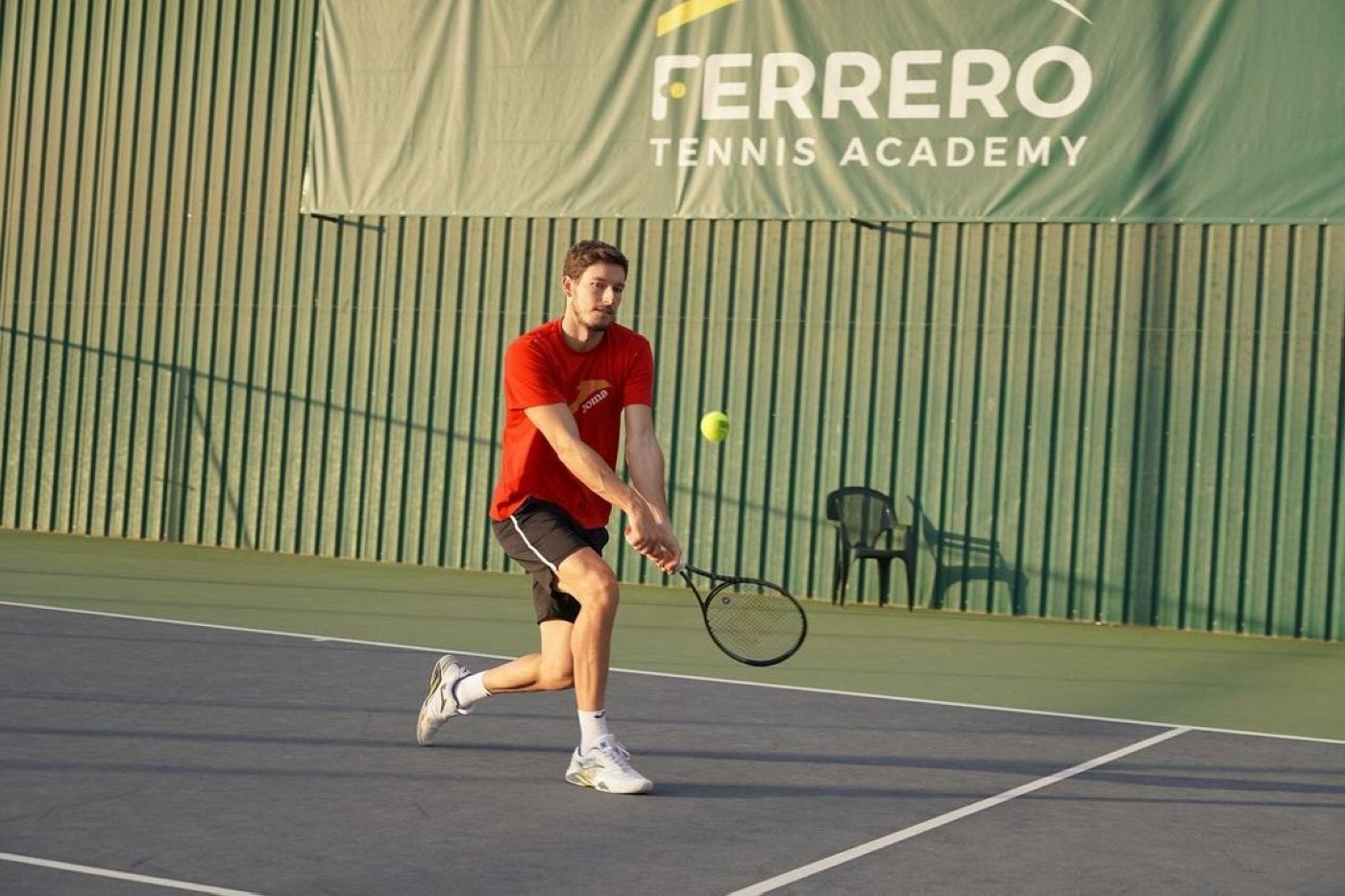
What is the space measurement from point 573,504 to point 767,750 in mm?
1355

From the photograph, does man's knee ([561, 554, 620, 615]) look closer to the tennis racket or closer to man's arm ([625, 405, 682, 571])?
man's arm ([625, 405, 682, 571])

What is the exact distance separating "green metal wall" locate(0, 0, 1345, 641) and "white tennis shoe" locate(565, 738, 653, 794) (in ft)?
23.5

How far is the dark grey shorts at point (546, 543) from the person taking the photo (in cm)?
592

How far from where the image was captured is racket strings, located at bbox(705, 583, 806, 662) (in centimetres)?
649

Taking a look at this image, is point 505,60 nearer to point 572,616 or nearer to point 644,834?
point 572,616

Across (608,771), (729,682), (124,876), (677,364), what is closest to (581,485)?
(608,771)

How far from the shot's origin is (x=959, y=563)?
1278cm

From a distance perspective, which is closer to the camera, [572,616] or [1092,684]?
[572,616]

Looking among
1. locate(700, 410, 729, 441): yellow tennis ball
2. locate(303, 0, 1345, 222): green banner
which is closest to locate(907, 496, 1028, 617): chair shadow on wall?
locate(700, 410, 729, 441): yellow tennis ball

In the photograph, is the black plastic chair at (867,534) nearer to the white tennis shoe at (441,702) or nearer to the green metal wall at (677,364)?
the green metal wall at (677,364)

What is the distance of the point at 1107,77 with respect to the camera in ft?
40.0

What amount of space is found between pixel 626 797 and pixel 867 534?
7.32 m

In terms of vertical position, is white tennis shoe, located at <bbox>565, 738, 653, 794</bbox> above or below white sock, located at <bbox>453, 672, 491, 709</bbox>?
below

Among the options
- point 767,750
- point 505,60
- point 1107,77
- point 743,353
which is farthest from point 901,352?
point 767,750
